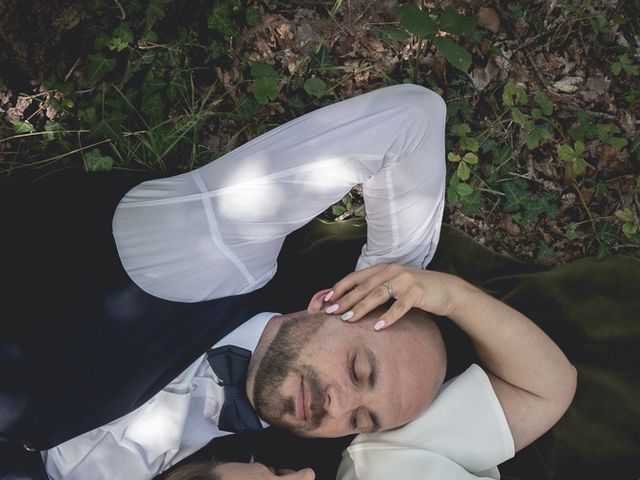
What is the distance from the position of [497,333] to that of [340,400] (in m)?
0.87

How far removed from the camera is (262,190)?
8.62ft

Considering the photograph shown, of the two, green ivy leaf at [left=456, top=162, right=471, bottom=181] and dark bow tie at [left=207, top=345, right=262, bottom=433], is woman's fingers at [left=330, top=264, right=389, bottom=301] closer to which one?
dark bow tie at [left=207, top=345, right=262, bottom=433]

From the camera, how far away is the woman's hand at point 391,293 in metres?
2.71

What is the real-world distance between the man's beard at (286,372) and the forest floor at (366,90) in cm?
121

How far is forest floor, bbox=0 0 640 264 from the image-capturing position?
358 centimetres

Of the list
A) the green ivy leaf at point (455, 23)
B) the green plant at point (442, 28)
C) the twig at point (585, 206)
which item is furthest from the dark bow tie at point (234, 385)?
the twig at point (585, 206)

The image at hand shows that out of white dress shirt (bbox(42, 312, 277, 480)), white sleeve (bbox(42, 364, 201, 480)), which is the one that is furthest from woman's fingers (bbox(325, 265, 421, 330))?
white sleeve (bbox(42, 364, 201, 480))

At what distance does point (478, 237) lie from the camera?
12.7ft

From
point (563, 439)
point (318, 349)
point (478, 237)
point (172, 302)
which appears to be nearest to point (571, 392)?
point (563, 439)

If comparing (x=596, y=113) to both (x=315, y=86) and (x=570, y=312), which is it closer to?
(x=570, y=312)

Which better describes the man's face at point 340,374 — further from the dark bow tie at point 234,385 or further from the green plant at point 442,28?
the green plant at point 442,28

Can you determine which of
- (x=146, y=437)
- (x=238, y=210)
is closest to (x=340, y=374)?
(x=238, y=210)

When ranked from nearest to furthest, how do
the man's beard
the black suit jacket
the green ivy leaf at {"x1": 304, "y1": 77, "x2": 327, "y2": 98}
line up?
the black suit jacket < the man's beard < the green ivy leaf at {"x1": 304, "y1": 77, "x2": 327, "y2": 98}

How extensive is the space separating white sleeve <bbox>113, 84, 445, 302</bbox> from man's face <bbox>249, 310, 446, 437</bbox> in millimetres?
397
